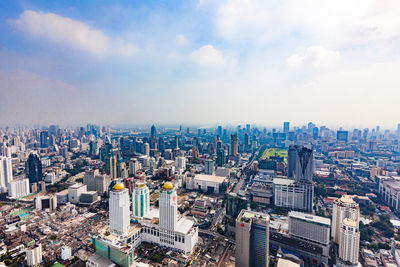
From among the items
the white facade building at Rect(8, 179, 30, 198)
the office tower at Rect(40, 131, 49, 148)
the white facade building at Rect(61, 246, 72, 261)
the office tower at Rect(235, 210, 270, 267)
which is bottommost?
the white facade building at Rect(61, 246, 72, 261)

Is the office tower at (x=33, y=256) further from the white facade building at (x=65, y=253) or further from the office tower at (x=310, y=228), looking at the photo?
the office tower at (x=310, y=228)

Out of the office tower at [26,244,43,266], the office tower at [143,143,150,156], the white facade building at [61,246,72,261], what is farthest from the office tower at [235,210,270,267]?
the office tower at [143,143,150,156]

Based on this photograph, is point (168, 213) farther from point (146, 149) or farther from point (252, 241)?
point (146, 149)

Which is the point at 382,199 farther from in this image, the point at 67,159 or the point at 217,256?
the point at 67,159

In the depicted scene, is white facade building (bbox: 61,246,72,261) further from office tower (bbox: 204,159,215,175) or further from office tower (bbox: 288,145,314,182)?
office tower (bbox: 288,145,314,182)

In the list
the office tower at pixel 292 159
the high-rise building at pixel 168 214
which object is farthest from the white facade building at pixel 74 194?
the office tower at pixel 292 159

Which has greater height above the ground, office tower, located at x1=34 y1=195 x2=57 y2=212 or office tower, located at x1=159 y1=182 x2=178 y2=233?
office tower, located at x1=159 y1=182 x2=178 y2=233

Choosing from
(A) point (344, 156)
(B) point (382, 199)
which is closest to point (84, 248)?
(B) point (382, 199)

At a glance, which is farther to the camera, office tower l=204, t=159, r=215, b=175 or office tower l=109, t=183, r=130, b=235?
office tower l=204, t=159, r=215, b=175
